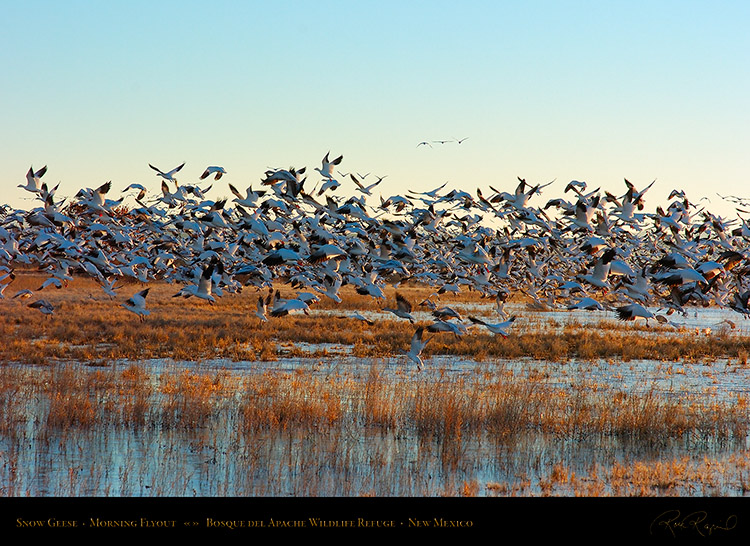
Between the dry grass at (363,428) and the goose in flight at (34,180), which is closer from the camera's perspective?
the dry grass at (363,428)

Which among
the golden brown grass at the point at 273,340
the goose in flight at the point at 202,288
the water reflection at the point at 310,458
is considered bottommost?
the golden brown grass at the point at 273,340

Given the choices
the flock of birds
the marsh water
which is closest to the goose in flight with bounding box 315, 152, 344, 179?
the flock of birds

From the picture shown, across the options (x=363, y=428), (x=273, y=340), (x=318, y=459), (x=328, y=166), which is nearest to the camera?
(x=318, y=459)

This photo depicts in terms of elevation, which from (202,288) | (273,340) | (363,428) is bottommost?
(273,340)

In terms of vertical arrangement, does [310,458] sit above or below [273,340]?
above

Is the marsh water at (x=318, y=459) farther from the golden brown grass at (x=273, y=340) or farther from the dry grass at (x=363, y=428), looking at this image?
the golden brown grass at (x=273, y=340)

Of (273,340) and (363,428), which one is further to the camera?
(273,340)

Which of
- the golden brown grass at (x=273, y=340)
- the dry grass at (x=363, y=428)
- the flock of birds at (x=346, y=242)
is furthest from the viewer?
the golden brown grass at (x=273, y=340)

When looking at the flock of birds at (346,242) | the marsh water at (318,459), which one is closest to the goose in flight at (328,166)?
the flock of birds at (346,242)

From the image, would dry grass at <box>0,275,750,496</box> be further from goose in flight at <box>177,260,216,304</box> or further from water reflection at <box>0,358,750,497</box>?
goose in flight at <box>177,260,216,304</box>

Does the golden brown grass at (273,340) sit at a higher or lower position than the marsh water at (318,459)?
lower

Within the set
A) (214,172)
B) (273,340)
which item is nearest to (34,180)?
(214,172)

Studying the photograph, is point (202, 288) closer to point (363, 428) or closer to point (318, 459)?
point (363, 428)
